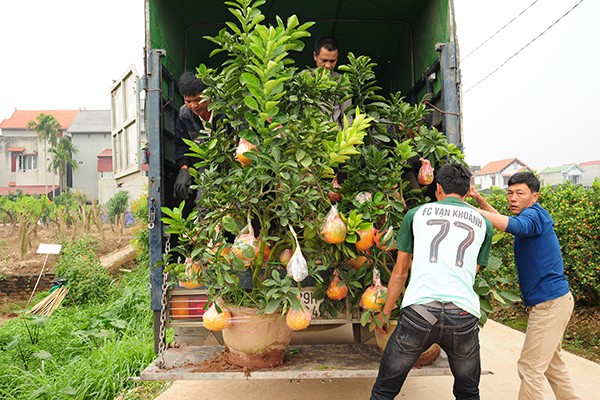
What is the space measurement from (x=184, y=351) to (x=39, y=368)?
3311mm

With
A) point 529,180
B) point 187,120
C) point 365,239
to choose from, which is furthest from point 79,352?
point 529,180

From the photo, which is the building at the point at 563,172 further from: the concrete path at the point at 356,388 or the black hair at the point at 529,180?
the black hair at the point at 529,180

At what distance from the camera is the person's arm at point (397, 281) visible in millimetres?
2746

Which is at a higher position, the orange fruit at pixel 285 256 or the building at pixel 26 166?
the building at pixel 26 166

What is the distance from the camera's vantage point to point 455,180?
2.71m

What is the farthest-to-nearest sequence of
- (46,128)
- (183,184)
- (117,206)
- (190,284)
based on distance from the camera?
(46,128), (117,206), (183,184), (190,284)

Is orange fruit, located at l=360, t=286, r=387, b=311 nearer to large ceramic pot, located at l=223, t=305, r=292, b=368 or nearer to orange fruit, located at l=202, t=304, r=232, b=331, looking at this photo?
large ceramic pot, located at l=223, t=305, r=292, b=368

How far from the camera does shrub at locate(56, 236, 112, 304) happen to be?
946cm

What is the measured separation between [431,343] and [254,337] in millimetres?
1054

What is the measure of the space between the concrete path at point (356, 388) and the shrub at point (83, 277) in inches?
221

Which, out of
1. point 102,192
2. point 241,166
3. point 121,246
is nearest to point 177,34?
point 241,166

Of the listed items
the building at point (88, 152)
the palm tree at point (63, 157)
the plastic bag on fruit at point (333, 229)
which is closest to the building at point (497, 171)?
the building at point (88, 152)

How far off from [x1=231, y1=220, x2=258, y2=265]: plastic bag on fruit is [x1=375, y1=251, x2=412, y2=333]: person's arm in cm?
83

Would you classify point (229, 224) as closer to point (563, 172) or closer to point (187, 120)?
point (187, 120)
